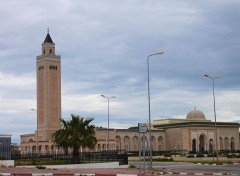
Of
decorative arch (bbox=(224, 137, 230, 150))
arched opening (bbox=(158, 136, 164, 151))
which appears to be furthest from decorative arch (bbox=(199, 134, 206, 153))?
arched opening (bbox=(158, 136, 164, 151))

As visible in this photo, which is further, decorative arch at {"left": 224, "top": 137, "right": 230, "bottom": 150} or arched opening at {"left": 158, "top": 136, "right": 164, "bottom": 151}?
decorative arch at {"left": 224, "top": 137, "right": 230, "bottom": 150}

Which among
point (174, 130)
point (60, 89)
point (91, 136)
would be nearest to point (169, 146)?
point (174, 130)

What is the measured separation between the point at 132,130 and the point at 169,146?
10.6 meters

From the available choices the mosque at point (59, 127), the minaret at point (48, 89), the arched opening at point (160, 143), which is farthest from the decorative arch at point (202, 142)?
the minaret at point (48, 89)

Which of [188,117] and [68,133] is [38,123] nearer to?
[188,117]

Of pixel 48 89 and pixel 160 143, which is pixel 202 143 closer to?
pixel 160 143

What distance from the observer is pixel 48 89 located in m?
113

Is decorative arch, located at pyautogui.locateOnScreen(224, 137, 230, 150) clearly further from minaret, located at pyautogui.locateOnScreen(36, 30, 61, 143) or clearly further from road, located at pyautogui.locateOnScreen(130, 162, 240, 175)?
road, located at pyautogui.locateOnScreen(130, 162, 240, 175)

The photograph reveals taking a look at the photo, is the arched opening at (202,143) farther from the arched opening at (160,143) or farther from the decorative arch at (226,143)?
the arched opening at (160,143)

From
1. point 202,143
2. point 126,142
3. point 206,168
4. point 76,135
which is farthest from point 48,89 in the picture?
point 206,168

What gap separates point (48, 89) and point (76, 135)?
74529 millimetres

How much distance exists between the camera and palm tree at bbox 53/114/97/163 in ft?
129

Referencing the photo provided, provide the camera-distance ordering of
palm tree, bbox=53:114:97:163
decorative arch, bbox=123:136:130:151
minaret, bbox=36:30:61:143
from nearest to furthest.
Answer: palm tree, bbox=53:114:97:163 → minaret, bbox=36:30:61:143 → decorative arch, bbox=123:136:130:151

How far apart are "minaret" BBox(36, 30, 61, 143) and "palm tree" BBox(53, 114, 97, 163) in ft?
233
